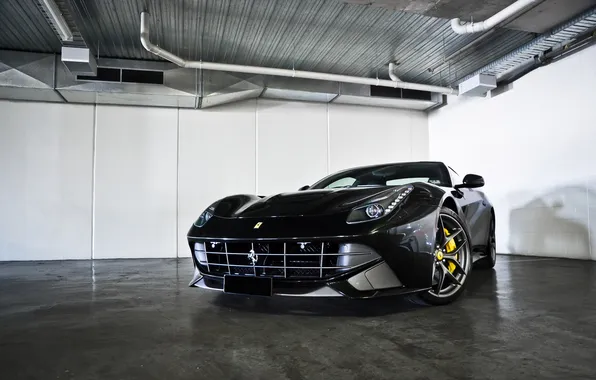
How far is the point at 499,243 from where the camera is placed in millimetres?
7371

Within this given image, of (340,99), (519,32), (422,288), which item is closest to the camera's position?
(422,288)

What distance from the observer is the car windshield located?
3.57m

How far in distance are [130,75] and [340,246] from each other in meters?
6.15

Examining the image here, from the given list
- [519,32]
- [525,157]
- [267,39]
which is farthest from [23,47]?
[525,157]

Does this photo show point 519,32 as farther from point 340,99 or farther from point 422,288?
point 422,288

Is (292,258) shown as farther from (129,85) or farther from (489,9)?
(129,85)

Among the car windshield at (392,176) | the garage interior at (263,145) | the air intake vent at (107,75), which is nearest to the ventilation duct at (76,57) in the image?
the garage interior at (263,145)

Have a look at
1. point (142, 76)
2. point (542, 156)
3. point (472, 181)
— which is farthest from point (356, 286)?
point (142, 76)

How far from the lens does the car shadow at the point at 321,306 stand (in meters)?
2.45

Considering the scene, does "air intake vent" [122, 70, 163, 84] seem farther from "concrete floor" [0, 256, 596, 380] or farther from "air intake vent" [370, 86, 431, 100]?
"concrete floor" [0, 256, 596, 380]

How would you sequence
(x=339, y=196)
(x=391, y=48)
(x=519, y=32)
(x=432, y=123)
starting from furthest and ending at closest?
(x=432, y=123)
(x=391, y=48)
(x=519, y=32)
(x=339, y=196)

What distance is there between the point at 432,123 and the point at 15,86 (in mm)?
8222

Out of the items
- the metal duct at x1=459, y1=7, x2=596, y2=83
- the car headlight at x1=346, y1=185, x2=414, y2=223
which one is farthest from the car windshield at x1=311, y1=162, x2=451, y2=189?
the metal duct at x1=459, y1=7, x2=596, y2=83

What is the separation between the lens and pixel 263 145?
8.12m
